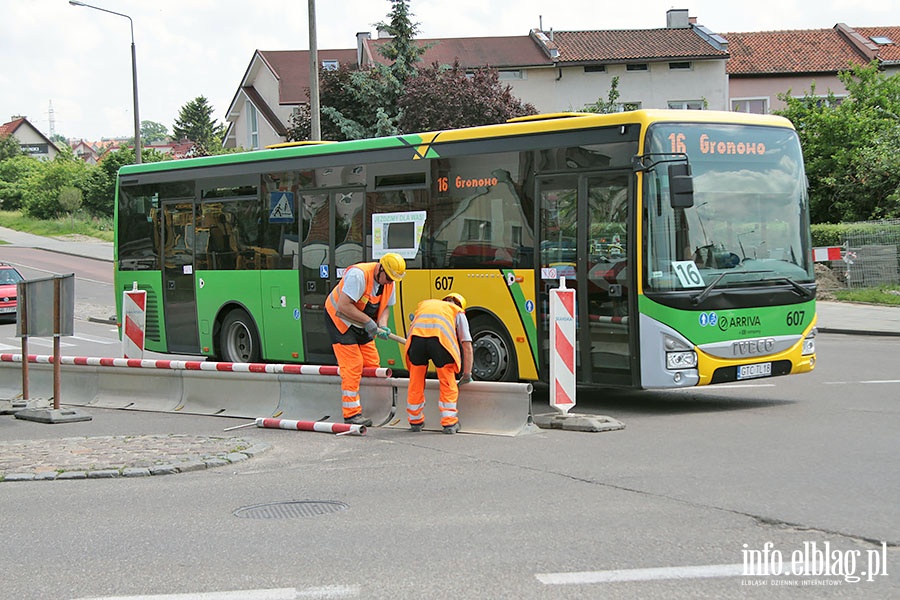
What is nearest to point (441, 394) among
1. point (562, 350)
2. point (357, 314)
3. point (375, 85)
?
point (357, 314)

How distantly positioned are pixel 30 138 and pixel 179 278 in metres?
152

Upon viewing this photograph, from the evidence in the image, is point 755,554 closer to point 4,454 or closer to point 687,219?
point 687,219

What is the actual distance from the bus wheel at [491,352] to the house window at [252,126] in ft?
166

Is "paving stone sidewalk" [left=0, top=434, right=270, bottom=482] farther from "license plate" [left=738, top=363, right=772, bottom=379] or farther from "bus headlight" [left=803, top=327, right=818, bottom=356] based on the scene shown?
"bus headlight" [left=803, top=327, right=818, bottom=356]

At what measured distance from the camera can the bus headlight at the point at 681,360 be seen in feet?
36.6

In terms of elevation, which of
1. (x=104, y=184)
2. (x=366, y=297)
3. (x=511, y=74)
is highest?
(x=511, y=74)

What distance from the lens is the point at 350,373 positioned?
35.6 ft

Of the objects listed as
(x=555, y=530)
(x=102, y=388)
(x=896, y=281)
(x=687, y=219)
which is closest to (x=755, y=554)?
(x=555, y=530)

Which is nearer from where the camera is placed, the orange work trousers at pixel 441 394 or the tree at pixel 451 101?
the orange work trousers at pixel 441 394

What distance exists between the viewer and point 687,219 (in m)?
11.3

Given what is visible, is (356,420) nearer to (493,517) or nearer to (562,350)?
(562,350)

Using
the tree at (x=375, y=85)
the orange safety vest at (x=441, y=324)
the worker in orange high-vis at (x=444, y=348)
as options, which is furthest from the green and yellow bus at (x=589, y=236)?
the tree at (x=375, y=85)

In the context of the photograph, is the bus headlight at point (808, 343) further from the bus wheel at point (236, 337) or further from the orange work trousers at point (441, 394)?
the bus wheel at point (236, 337)

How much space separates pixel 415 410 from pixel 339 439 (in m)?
0.81
